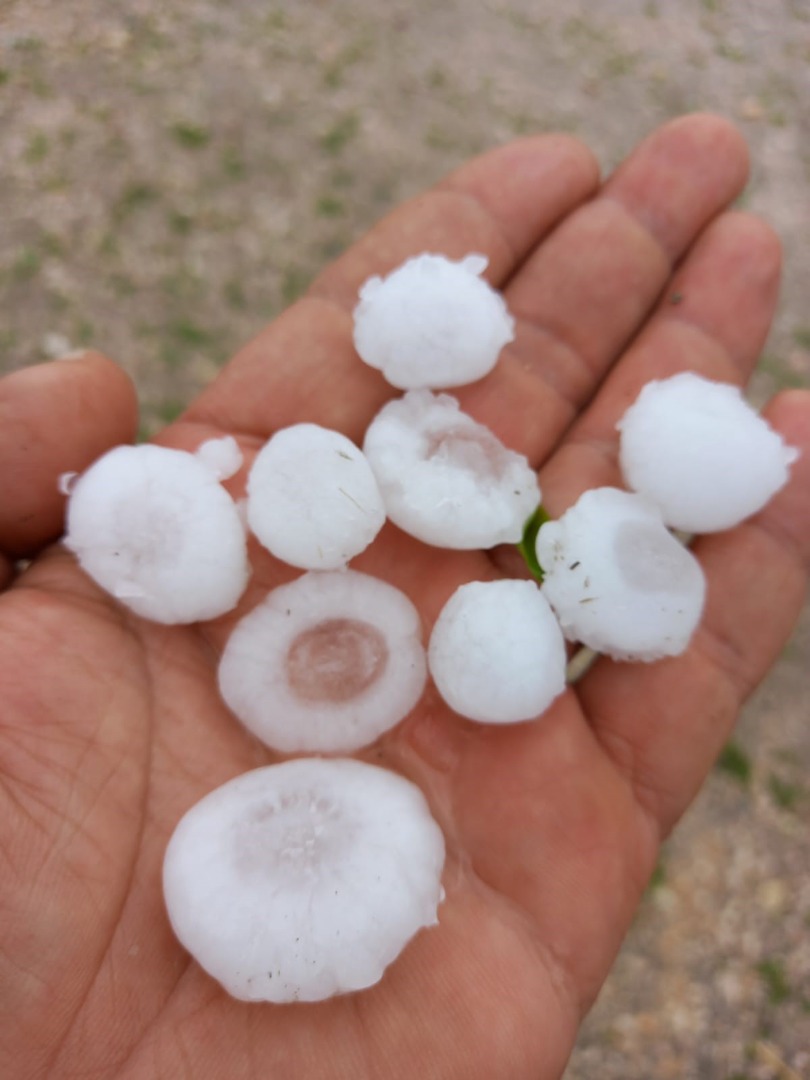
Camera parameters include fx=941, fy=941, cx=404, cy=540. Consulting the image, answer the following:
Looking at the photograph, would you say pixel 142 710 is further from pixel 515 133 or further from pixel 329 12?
pixel 329 12

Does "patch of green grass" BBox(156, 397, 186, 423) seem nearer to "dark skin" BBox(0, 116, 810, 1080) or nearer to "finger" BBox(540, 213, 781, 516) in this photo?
"dark skin" BBox(0, 116, 810, 1080)

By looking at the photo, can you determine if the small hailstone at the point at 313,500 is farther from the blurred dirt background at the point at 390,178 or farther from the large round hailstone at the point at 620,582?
the blurred dirt background at the point at 390,178

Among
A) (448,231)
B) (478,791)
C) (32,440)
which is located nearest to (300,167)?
(448,231)

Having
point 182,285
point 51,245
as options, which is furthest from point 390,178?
point 51,245

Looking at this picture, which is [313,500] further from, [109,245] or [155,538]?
[109,245]

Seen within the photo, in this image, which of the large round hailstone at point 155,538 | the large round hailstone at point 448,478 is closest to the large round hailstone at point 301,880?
the large round hailstone at point 155,538
